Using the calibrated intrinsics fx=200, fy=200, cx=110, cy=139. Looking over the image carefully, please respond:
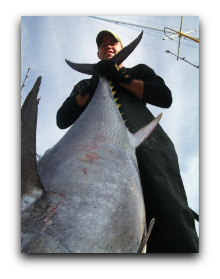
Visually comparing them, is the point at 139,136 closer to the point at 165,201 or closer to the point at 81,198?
the point at 165,201

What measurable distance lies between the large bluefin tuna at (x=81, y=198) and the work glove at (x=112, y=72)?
741 mm

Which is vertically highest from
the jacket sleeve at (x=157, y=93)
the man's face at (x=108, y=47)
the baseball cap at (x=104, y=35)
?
the baseball cap at (x=104, y=35)

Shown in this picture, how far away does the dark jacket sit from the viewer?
965 mm

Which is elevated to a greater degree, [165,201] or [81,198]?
[81,198]

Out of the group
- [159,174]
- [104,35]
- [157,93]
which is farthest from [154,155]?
[104,35]

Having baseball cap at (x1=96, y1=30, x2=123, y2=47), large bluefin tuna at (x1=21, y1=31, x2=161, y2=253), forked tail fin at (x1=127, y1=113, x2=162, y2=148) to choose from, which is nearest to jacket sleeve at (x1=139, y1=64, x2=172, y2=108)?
forked tail fin at (x1=127, y1=113, x2=162, y2=148)

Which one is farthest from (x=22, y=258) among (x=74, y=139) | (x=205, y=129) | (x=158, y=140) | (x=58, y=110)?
(x=58, y=110)

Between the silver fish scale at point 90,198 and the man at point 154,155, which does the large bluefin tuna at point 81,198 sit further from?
the man at point 154,155

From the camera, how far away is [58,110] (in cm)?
171

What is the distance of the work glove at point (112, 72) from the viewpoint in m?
1.60

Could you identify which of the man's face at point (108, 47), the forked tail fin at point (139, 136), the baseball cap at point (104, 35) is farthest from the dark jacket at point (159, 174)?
the baseball cap at point (104, 35)

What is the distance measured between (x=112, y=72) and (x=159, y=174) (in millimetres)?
909

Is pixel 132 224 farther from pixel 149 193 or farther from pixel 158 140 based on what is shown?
pixel 158 140

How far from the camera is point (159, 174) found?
113 centimetres
